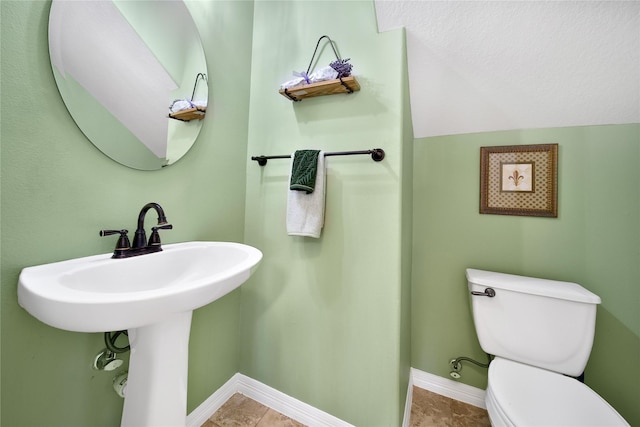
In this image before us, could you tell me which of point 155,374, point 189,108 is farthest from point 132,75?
point 155,374

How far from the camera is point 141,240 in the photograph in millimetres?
829

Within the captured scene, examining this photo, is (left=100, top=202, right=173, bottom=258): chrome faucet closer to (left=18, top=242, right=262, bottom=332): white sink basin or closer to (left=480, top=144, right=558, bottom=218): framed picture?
(left=18, top=242, right=262, bottom=332): white sink basin

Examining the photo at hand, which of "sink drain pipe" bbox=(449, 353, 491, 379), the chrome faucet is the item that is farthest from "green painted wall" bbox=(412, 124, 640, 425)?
the chrome faucet

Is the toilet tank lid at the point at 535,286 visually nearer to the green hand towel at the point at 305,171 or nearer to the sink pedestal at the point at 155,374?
the green hand towel at the point at 305,171

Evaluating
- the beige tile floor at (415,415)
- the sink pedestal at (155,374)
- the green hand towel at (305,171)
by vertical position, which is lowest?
the beige tile floor at (415,415)

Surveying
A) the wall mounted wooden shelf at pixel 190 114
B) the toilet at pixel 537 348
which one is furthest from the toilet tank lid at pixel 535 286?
the wall mounted wooden shelf at pixel 190 114

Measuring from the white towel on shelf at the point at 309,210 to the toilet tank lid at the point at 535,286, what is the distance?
848mm

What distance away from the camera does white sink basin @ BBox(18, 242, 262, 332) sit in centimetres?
46

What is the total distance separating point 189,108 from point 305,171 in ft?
1.92

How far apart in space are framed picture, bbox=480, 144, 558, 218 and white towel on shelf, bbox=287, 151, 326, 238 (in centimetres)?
97

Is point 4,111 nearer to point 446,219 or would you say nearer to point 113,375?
point 113,375

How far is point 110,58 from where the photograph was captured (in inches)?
32.3

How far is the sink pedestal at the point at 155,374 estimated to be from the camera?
68 cm

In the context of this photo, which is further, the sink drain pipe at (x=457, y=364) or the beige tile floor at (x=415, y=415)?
the sink drain pipe at (x=457, y=364)
